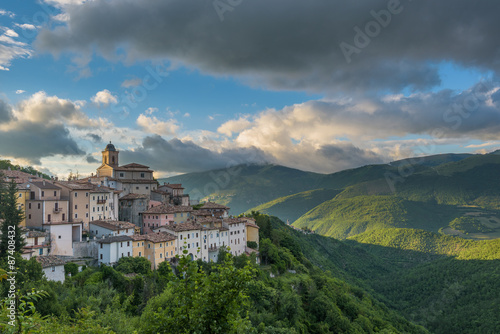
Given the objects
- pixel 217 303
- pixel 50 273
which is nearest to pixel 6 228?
pixel 50 273

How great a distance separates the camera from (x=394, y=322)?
80.6m

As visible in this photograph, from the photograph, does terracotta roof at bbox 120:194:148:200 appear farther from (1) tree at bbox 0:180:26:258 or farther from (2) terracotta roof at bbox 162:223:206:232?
(1) tree at bbox 0:180:26:258

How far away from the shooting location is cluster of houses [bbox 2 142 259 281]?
4688 centimetres

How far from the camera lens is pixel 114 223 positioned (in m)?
54.5

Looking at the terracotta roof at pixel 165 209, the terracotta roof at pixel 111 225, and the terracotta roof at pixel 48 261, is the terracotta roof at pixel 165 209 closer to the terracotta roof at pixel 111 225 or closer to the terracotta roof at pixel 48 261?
the terracotta roof at pixel 111 225

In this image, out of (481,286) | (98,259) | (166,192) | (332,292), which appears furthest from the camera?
(481,286)

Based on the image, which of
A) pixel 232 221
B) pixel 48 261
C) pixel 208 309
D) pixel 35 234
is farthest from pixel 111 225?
pixel 208 309

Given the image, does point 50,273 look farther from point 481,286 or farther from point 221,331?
point 481,286

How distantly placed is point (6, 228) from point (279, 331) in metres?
34.2

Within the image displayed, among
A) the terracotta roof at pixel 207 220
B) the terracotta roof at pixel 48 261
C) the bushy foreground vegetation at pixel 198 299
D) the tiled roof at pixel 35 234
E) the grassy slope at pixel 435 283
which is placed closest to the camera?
the bushy foreground vegetation at pixel 198 299

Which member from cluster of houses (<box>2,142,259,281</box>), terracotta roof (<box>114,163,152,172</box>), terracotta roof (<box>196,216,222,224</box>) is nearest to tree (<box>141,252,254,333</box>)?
cluster of houses (<box>2,142,259,281</box>)

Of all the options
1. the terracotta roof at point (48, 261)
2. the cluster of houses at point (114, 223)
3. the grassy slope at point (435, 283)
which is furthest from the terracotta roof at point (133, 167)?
the grassy slope at point (435, 283)

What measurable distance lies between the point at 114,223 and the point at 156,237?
27.6 feet

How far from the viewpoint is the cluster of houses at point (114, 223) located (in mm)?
46875
